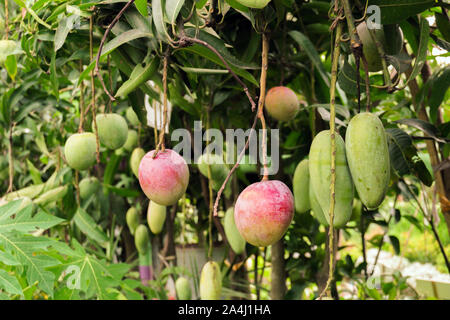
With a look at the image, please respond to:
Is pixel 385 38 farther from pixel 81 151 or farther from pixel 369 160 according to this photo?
pixel 81 151

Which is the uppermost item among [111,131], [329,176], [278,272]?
[111,131]

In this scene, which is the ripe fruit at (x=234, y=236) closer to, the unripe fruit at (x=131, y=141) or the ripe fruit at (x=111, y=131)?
the ripe fruit at (x=111, y=131)

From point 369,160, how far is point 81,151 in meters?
0.40

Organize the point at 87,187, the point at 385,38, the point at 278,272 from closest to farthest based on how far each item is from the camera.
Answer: the point at 385,38 < the point at 278,272 < the point at 87,187

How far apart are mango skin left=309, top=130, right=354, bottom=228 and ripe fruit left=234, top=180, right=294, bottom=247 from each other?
3 centimetres

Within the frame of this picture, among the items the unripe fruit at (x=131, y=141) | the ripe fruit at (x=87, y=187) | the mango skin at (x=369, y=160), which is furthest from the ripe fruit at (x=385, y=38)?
the ripe fruit at (x=87, y=187)

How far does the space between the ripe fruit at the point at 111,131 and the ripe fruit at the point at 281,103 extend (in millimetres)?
209

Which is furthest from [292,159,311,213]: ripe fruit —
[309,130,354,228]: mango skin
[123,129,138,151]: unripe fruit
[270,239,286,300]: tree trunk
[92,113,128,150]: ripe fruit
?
[123,129,138,151]: unripe fruit

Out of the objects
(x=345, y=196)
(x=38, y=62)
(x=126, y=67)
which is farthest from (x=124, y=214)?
(x=345, y=196)

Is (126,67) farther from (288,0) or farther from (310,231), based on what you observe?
(310,231)

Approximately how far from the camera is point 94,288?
81cm

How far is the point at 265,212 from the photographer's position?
346mm

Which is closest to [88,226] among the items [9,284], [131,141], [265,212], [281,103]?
[131,141]

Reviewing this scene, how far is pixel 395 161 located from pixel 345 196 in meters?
0.27
